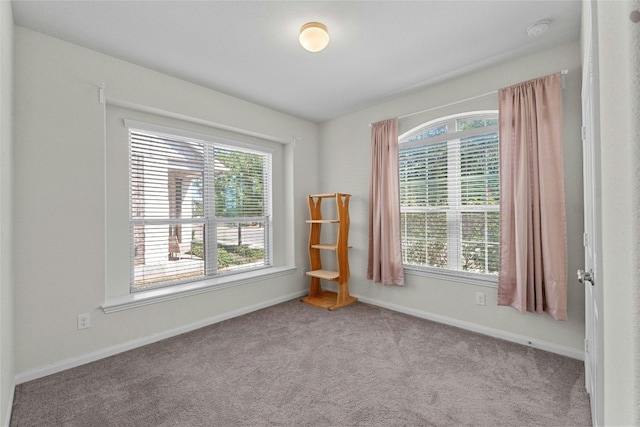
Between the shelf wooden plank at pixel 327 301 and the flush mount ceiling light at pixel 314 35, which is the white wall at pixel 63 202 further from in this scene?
the shelf wooden plank at pixel 327 301

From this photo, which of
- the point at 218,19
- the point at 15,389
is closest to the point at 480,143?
the point at 218,19

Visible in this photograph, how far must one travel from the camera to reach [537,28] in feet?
7.47

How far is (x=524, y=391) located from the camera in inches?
80.4

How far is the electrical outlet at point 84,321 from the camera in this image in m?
2.47

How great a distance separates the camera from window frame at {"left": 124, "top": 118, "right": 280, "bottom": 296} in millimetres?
3010

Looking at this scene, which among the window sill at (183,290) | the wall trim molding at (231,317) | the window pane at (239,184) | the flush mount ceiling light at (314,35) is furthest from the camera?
the window pane at (239,184)

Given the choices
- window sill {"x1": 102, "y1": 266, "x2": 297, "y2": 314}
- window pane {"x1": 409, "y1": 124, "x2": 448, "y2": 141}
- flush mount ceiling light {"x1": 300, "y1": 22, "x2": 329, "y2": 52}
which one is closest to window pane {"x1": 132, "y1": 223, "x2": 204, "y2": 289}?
window sill {"x1": 102, "y1": 266, "x2": 297, "y2": 314}

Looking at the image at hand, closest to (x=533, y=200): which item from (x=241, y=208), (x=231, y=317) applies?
(x=241, y=208)

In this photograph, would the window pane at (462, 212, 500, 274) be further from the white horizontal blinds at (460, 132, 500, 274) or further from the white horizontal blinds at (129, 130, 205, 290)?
the white horizontal blinds at (129, 130, 205, 290)

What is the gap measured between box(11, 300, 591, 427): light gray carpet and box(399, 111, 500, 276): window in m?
0.81

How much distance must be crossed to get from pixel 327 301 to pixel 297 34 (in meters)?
3.10

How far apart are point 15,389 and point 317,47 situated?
128 inches

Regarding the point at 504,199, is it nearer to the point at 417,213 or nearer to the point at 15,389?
the point at 417,213

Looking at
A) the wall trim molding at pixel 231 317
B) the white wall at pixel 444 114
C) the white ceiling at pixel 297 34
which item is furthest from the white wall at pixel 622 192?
the wall trim molding at pixel 231 317
